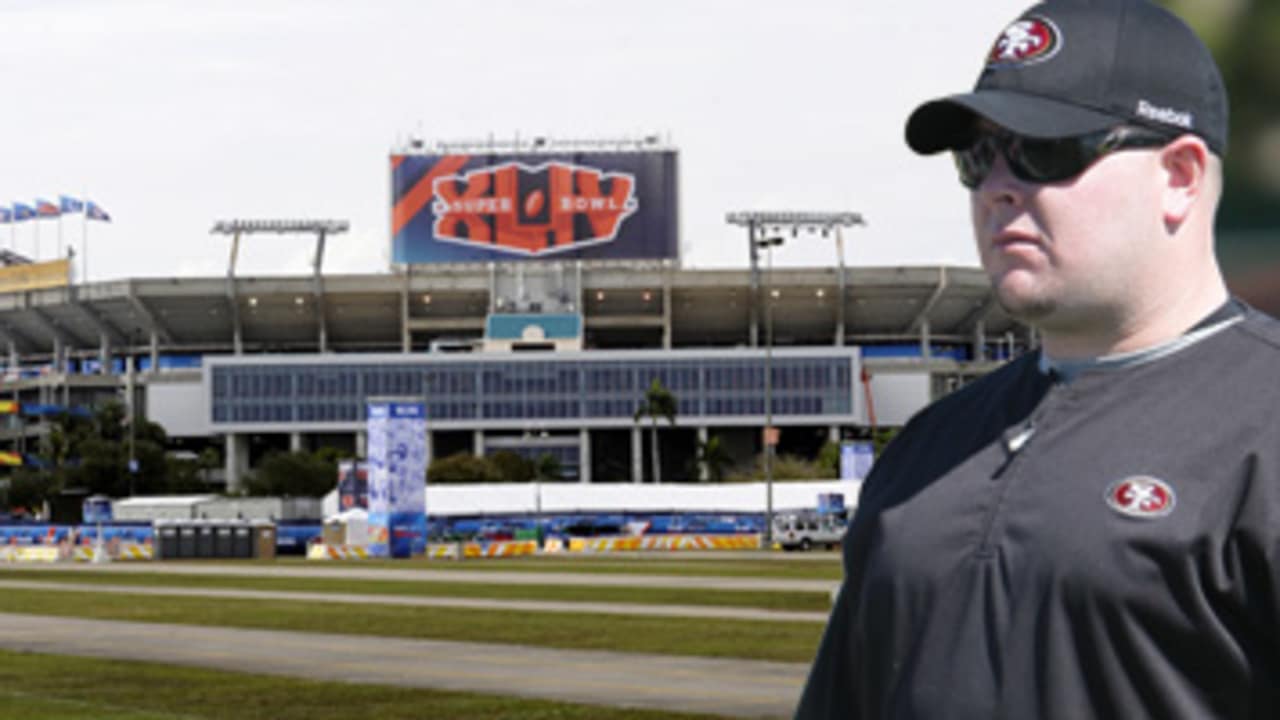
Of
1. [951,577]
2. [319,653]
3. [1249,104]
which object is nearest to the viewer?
[951,577]

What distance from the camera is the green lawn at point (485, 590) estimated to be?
37094 mm

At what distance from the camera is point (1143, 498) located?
8.36ft

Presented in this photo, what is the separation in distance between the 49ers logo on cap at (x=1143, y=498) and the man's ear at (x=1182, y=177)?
0.39m

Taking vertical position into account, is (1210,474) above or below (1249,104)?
below

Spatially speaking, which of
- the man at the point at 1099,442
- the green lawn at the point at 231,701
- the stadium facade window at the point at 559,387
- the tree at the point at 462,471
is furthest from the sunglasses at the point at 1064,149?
the stadium facade window at the point at 559,387

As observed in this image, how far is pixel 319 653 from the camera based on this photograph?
26.5 meters

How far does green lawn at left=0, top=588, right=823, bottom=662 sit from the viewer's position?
26453 millimetres

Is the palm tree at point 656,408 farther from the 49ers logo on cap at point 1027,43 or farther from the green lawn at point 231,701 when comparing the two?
the 49ers logo on cap at point 1027,43

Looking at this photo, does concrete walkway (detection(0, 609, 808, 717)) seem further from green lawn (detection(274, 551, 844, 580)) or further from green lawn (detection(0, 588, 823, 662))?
green lawn (detection(274, 551, 844, 580))

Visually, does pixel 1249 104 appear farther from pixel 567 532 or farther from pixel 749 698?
pixel 567 532

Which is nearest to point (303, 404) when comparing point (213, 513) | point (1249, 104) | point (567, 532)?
point (213, 513)

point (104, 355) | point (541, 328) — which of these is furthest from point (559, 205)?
point (104, 355)

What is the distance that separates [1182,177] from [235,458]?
166 metres

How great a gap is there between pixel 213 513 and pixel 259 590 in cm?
6055
